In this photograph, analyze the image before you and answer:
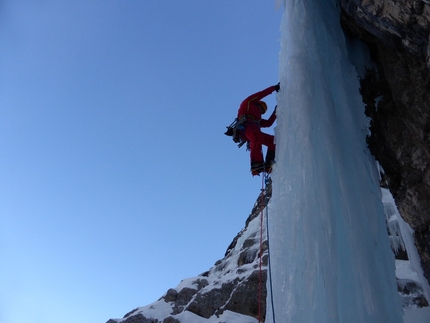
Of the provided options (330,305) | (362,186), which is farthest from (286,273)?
(362,186)

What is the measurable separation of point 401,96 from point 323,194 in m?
1.68

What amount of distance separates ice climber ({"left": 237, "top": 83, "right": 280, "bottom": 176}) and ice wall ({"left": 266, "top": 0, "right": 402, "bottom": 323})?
1074mm

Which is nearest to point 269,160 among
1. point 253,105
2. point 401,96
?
point 253,105

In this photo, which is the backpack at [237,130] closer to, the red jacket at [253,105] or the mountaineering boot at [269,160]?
the red jacket at [253,105]

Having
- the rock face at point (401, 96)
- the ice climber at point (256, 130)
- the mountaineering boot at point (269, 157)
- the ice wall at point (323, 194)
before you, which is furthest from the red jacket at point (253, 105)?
the rock face at point (401, 96)

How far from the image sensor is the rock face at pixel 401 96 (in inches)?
148

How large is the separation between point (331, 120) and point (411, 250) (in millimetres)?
2214

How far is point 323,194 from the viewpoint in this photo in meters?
4.14

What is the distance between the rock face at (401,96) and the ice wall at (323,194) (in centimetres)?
33

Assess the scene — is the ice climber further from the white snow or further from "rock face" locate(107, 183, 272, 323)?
"rock face" locate(107, 183, 272, 323)

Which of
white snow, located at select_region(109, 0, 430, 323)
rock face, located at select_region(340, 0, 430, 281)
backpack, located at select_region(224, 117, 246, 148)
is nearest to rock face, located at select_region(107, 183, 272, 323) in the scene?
backpack, located at select_region(224, 117, 246, 148)

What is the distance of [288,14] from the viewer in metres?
5.54

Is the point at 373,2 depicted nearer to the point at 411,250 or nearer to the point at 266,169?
the point at 266,169

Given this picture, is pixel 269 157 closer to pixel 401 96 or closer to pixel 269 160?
pixel 269 160
